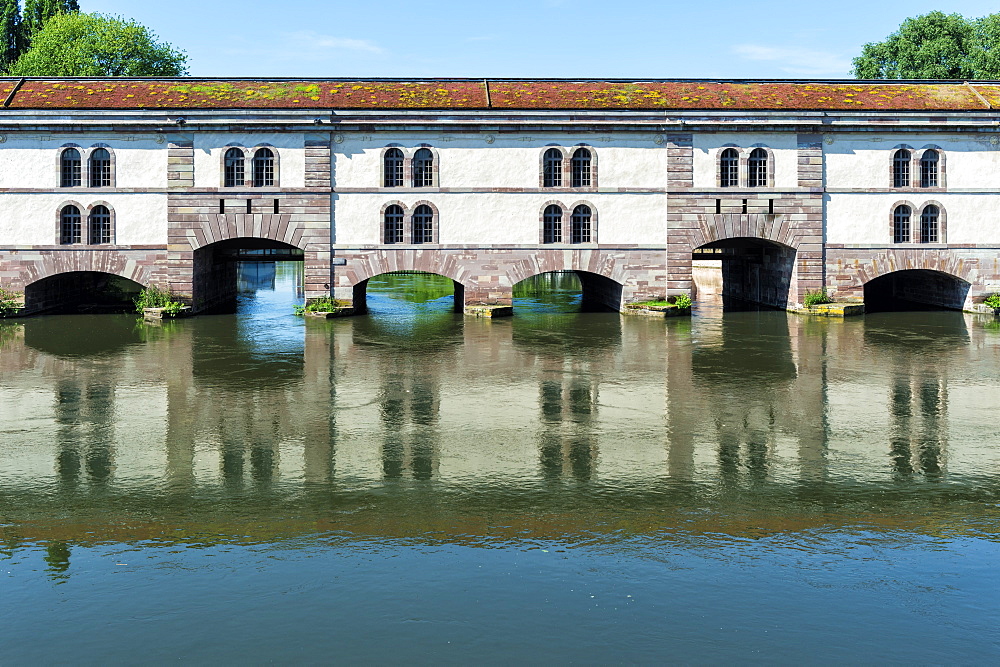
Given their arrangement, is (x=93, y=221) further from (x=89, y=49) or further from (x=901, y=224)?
(x=901, y=224)

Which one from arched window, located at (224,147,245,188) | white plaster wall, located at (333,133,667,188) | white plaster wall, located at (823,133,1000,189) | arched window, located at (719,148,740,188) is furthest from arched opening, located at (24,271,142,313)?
white plaster wall, located at (823,133,1000,189)

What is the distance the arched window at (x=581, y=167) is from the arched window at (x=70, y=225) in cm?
2022

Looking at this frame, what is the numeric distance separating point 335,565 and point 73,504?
184 inches

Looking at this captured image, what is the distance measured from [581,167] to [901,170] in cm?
1356

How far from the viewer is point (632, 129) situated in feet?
130

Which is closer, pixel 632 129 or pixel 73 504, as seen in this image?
pixel 73 504

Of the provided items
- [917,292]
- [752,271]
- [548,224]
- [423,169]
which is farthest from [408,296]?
[917,292]

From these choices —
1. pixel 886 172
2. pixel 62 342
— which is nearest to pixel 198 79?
pixel 62 342

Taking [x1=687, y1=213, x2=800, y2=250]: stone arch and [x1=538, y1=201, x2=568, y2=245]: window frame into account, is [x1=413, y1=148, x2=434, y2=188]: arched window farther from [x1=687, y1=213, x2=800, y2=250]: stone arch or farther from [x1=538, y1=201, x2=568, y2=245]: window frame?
[x1=687, y1=213, x2=800, y2=250]: stone arch

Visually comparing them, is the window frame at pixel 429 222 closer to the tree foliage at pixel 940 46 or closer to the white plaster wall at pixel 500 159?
the white plaster wall at pixel 500 159

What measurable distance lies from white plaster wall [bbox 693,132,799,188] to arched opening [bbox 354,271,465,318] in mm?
11109

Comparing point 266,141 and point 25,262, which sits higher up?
point 266,141

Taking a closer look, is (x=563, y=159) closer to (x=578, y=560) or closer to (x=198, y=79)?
(x=198, y=79)

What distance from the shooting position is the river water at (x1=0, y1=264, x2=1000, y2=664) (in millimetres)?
9672
